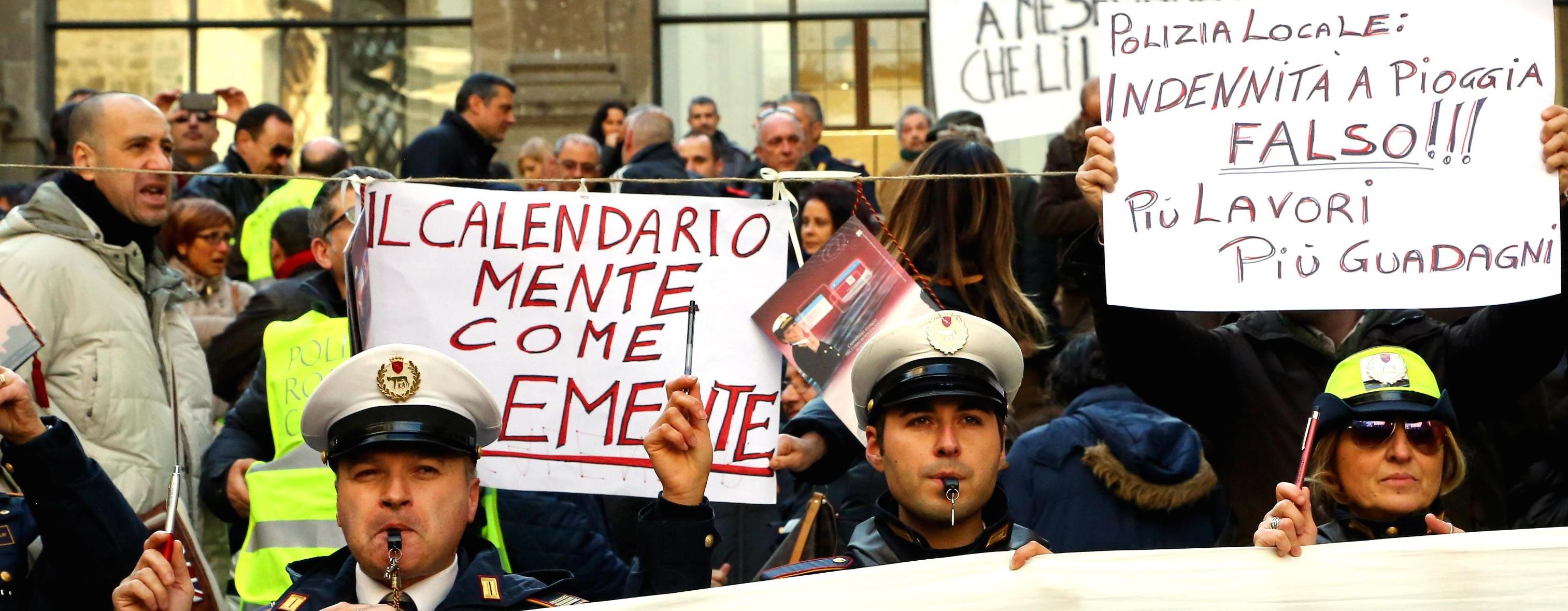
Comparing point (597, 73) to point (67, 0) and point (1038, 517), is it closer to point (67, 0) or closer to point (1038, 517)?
point (67, 0)

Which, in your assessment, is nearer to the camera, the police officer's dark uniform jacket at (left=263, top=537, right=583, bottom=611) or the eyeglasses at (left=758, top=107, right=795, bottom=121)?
the police officer's dark uniform jacket at (left=263, top=537, right=583, bottom=611)

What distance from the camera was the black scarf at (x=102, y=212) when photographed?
5965 mm

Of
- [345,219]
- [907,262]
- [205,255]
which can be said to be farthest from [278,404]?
[205,255]

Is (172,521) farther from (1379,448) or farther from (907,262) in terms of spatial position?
(1379,448)

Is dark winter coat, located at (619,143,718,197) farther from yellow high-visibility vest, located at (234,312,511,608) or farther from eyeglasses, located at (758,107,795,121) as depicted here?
yellow high-visibility vest, located at (234,312,511,608)

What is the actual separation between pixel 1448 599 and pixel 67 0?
1373 centimetres

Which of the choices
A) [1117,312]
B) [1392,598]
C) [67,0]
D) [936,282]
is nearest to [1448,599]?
[1392,598]

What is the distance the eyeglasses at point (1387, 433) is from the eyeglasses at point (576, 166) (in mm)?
6033

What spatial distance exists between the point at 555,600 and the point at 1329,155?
2.16m

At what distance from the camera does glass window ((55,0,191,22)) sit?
1494 centimetres

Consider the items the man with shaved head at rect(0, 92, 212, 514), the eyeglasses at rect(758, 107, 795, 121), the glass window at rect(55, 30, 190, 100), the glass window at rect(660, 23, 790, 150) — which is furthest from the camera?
the glass window at rect(55, 30, 190, 100)

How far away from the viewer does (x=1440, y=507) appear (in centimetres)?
503

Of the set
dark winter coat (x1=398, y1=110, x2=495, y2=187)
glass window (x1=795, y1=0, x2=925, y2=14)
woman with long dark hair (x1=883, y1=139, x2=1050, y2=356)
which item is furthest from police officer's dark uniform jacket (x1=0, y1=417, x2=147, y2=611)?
glass window (x1=795, y1=0, x2=925, y2=14)

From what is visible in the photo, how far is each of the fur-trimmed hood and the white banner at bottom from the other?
2226mm
